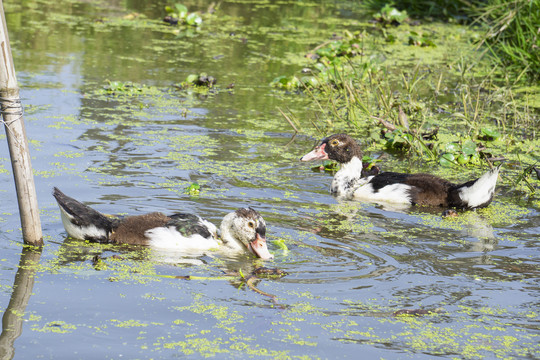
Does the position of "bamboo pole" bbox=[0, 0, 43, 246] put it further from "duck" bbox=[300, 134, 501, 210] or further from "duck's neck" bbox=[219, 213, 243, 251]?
"duck" bbox=[300, 134, 501, 210]

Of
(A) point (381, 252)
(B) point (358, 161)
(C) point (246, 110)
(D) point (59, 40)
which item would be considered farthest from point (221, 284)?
(D) point (59, 40)

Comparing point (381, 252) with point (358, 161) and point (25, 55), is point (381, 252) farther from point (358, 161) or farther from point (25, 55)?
point (25, 55)

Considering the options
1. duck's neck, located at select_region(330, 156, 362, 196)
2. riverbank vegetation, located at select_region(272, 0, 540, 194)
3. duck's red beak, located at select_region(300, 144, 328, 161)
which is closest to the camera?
duck's neck, located at select_region(330, 156, 362, 196)

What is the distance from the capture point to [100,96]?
10.6m

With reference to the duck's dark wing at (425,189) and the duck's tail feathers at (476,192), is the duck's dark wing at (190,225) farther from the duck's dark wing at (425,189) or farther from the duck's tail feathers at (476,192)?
the duck's tail feathers at (476,192)

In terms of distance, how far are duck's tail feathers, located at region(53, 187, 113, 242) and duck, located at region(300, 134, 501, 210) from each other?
2.63 metres

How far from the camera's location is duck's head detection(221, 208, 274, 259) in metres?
5.91

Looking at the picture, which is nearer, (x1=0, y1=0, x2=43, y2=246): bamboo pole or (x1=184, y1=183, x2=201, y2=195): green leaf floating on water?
(x1=0, y1=0, x2=43, y2=246): bamboo pole

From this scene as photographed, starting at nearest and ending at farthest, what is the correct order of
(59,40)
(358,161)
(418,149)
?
(358,161)
(418,149)
(59,40)

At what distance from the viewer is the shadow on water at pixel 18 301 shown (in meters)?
4.25

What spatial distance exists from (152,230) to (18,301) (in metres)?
1.27

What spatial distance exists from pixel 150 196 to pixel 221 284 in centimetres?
204

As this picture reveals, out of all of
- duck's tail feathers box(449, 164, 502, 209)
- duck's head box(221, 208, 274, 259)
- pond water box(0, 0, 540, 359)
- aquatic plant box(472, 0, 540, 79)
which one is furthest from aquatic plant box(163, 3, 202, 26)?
duck's head box(221, 208, 274, 259)

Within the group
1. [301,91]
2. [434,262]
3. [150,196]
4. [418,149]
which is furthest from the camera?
[301,91]
